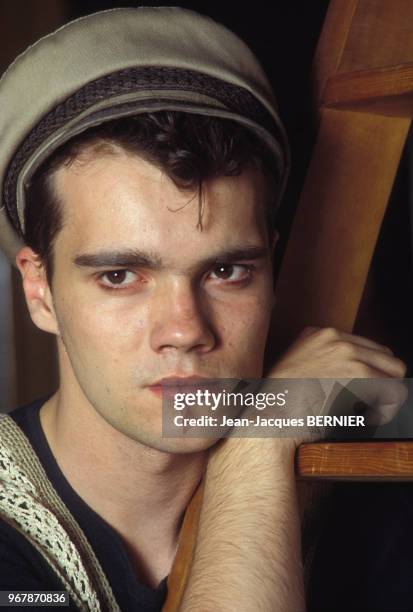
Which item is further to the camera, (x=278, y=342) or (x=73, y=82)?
(x=278, y=342)

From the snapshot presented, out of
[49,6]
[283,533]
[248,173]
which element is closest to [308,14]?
[49,6]

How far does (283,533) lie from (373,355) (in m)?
0.32

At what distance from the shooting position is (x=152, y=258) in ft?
3.71

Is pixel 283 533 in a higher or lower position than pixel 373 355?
lower

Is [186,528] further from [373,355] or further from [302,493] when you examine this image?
→ [373,355]

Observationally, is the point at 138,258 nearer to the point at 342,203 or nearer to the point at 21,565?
the point at 342,203

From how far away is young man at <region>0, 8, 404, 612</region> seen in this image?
3.64ft

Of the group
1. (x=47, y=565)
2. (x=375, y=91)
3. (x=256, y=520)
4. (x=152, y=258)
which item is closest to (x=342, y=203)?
(x=375, y=91)

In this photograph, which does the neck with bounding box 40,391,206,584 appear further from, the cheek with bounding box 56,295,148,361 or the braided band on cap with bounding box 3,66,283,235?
the braided band on cap with bounding box 3,66,283,235

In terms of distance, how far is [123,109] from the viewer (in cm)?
112

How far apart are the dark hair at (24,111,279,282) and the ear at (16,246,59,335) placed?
0.13 meters

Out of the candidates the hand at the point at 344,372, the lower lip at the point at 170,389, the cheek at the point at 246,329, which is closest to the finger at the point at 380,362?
the hand at the point at 344,372

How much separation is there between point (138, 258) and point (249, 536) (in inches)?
14.5

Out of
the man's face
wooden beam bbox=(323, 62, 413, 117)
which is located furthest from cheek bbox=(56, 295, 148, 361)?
wooden beam bbox=(323, 62, 413, 117)
